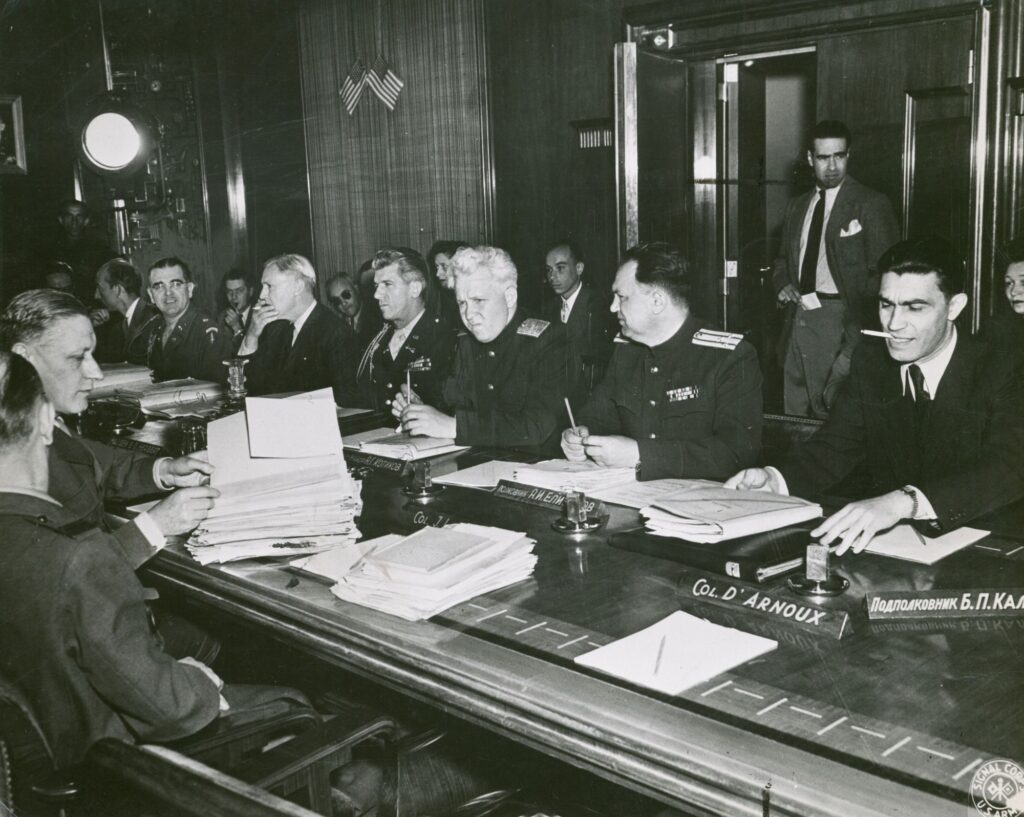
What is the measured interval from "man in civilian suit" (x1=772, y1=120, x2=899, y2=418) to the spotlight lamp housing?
5.14 m

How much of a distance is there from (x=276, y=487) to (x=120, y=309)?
5108 millimetres

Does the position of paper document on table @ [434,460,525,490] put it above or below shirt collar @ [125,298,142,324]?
below

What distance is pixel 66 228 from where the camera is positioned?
738 centimetres

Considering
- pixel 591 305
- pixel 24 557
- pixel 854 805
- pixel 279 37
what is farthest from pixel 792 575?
pixel 279 37

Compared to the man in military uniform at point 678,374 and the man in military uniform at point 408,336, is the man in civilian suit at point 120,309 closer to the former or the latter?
the man in military uniform at point 408,336

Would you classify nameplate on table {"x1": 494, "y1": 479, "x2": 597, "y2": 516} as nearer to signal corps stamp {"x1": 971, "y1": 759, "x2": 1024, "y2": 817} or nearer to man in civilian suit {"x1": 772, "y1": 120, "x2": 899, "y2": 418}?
signal corps stamp {"x1": 971, "y1": 759, "x2": 1024, "y2": 817}

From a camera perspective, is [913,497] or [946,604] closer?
[946,604]

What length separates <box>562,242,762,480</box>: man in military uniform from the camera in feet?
9.27

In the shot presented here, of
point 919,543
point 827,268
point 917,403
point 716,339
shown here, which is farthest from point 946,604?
point 827,268

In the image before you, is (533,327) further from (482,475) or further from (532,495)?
(532,495)

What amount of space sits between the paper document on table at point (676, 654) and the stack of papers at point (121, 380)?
3.12 metres

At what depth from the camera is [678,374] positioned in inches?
116

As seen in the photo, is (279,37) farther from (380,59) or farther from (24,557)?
(24,557)

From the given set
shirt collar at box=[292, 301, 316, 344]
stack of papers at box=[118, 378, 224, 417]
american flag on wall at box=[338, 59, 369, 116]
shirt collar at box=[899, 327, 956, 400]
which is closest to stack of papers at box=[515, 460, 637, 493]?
shirt collar at box=[899, 327, 956, 400]
